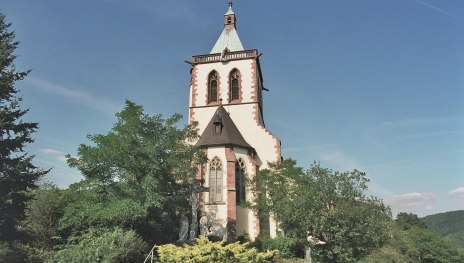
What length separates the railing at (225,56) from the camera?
3444 centimetres

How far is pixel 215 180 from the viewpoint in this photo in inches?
1057

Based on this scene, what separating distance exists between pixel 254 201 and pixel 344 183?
278 inches

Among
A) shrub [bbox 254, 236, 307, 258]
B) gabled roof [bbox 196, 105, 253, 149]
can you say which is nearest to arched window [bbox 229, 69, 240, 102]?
gabled roof [bbox 196, 105, 253, 149]

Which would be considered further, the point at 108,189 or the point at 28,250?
the point at 28,250

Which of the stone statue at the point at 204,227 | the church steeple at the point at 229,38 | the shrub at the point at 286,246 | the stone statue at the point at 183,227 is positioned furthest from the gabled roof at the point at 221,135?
the church steeple at the point at 229,38

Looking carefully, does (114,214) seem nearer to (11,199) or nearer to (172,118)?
(172,118)

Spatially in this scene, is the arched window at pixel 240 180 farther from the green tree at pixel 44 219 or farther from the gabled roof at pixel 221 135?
the green tree at pixel 44 219

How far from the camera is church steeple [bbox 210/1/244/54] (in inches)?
1478

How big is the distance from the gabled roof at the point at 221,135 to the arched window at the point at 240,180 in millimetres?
1523

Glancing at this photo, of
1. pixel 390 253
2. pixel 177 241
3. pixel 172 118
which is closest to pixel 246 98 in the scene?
pixel 172 118

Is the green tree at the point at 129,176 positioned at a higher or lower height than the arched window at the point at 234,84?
lower

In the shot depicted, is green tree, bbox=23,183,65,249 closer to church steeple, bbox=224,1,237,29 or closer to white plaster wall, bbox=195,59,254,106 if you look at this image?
white plaster wall, bbox=195,59,254,106

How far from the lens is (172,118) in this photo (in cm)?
2122

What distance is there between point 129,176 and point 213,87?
17.9m
